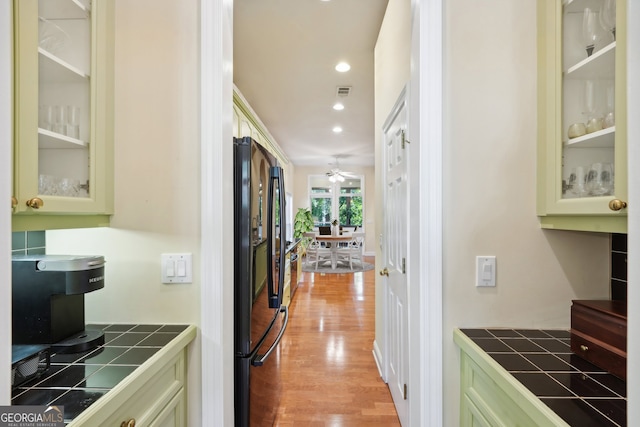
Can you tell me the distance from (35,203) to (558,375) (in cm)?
150

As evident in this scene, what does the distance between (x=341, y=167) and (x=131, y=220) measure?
942 cm

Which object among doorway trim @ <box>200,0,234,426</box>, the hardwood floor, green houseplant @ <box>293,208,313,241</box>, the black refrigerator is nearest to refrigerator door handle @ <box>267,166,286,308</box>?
the black refrigerator

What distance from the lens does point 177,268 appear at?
1.25 m

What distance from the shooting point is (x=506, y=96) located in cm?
123

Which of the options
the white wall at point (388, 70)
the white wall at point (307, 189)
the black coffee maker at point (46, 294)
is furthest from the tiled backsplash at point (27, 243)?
the white wall at point (307, 189)

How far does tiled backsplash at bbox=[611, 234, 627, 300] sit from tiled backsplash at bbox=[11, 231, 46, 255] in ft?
7.20

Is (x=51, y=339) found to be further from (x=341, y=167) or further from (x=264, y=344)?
(x=341, y=167)

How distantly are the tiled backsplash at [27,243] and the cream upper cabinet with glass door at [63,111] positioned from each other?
29 centimetres

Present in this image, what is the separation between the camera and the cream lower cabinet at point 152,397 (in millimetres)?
768

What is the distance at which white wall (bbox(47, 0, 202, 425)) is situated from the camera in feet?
4.12
